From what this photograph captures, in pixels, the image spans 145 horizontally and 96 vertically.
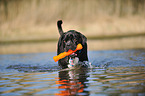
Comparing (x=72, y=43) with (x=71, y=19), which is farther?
(x=71, y=19)

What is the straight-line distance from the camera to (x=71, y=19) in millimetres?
78312

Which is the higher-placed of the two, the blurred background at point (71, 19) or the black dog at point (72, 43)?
the blurred background at point (71, 19)

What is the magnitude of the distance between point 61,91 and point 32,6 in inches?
3175

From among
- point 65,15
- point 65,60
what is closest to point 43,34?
point 65,15

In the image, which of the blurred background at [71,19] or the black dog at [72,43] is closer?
the black dog at [72,43]

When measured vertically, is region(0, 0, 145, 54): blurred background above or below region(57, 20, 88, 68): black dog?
above

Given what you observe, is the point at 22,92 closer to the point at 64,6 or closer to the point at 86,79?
the point at 86,79

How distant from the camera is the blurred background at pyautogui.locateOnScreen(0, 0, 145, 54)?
74.9 m

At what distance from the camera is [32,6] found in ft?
279

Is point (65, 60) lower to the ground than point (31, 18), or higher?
lower

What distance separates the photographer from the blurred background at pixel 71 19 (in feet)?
246

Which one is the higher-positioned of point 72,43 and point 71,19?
point 71,19

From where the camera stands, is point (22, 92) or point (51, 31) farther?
point (51, 31)

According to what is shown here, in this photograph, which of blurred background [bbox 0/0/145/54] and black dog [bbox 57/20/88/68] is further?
blurred background [bbox 0/0/145/54]
